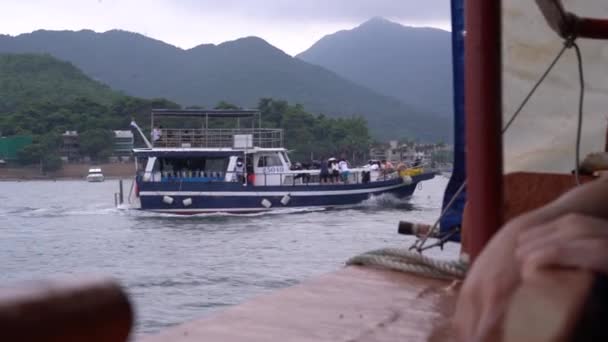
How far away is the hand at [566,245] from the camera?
326 millimetres

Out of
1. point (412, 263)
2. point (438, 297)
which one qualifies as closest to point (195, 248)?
point (412, 263)

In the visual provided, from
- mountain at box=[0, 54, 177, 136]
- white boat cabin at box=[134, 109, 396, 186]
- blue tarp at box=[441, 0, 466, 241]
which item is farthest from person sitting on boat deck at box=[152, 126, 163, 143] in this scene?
blue tarp at box=[441, 0, 466, 241]

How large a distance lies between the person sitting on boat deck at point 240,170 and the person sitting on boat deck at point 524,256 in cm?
2298

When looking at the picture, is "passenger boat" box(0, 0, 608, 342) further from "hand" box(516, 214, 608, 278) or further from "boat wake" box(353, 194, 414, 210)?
"boat wake" box(353, 194, 414, 210)

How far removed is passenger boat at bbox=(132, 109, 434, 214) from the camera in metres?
22.7

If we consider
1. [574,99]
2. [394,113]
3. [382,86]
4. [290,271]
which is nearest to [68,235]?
[290,271]

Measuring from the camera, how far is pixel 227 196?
22.7 m

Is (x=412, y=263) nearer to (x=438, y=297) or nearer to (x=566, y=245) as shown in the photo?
(x=438, y=297)

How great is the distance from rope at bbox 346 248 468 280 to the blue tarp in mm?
714

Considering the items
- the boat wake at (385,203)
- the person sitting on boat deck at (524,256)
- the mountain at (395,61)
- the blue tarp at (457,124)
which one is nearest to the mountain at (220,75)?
the mountain at (395,61)

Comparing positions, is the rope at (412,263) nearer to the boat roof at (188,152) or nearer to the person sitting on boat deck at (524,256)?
the person sitting on boat deck at (524,256)

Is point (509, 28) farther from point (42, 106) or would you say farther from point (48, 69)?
point (48, 69)

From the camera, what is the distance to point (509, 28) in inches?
113

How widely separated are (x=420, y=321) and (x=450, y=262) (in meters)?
0.67
